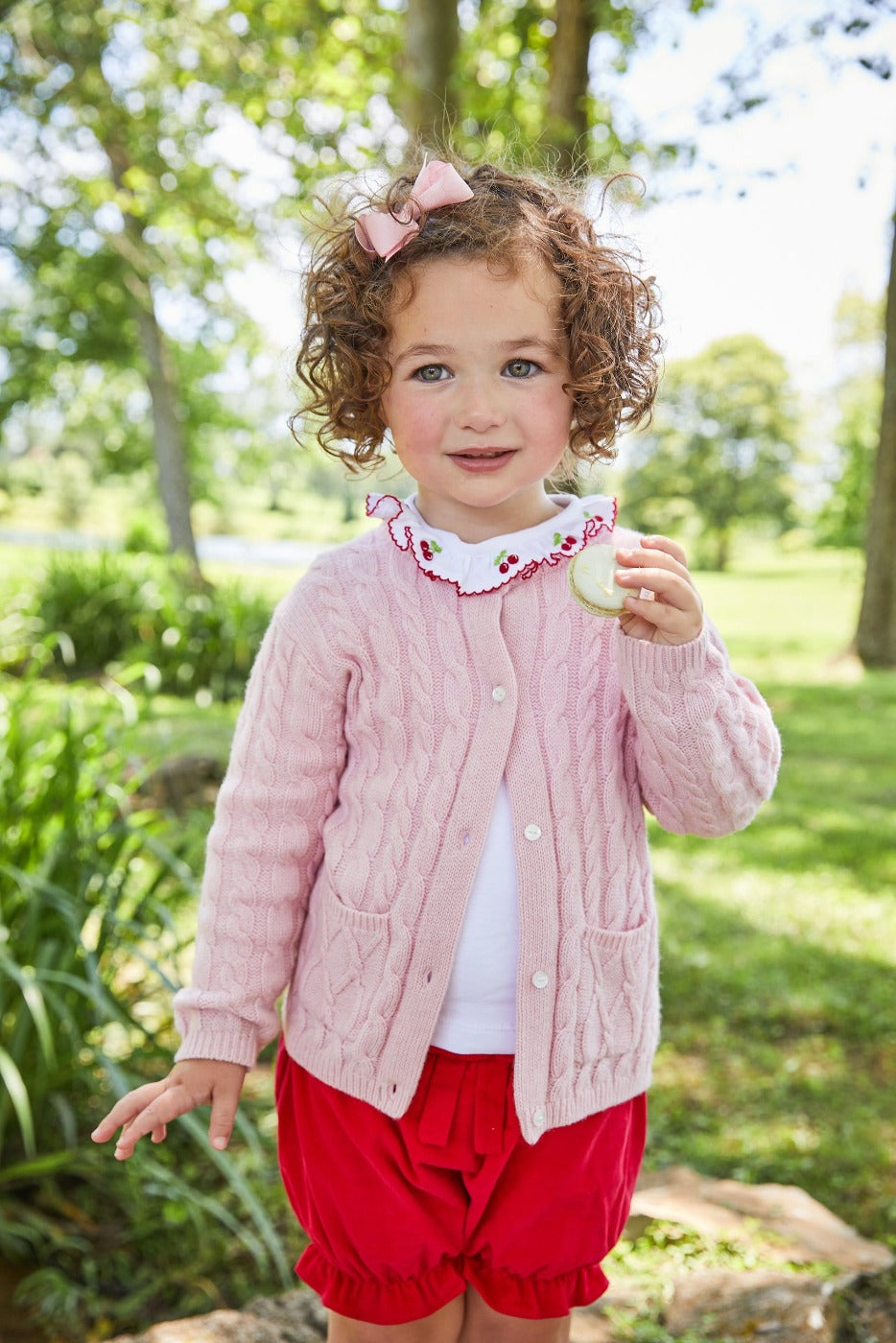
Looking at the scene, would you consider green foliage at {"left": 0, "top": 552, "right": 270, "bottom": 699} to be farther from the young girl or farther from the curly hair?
the young girl

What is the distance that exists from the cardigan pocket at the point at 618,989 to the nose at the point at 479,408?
621mm

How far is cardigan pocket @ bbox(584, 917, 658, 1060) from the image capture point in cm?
143

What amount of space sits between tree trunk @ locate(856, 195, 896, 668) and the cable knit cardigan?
9.19 meters

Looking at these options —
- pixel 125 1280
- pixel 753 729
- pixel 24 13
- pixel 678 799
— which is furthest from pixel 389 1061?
pixel 24 13

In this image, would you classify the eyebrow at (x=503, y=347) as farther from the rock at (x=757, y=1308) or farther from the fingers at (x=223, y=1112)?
the rock at (x=757, y=1308)

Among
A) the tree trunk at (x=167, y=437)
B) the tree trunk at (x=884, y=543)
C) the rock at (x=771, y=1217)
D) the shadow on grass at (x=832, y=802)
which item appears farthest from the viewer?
the tree trunk at (x=167, y=437)

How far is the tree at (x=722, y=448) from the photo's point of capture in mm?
30141

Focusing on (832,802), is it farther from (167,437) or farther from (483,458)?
(167,437)

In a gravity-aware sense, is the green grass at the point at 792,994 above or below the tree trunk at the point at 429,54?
below

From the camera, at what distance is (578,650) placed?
1450 millimetres

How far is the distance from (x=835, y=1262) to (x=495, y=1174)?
3.49 ft

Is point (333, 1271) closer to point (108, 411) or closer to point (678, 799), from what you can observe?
point (678, 799)

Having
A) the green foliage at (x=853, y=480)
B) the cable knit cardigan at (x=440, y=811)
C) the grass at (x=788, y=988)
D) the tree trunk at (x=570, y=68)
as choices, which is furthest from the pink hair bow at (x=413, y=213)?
the green foliage at (x=853, y=480)

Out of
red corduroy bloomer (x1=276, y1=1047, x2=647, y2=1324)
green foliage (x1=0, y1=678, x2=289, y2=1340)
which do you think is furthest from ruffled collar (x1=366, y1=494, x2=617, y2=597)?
green foliage (x1=0, y1=678, x2=289, y2=1340)
